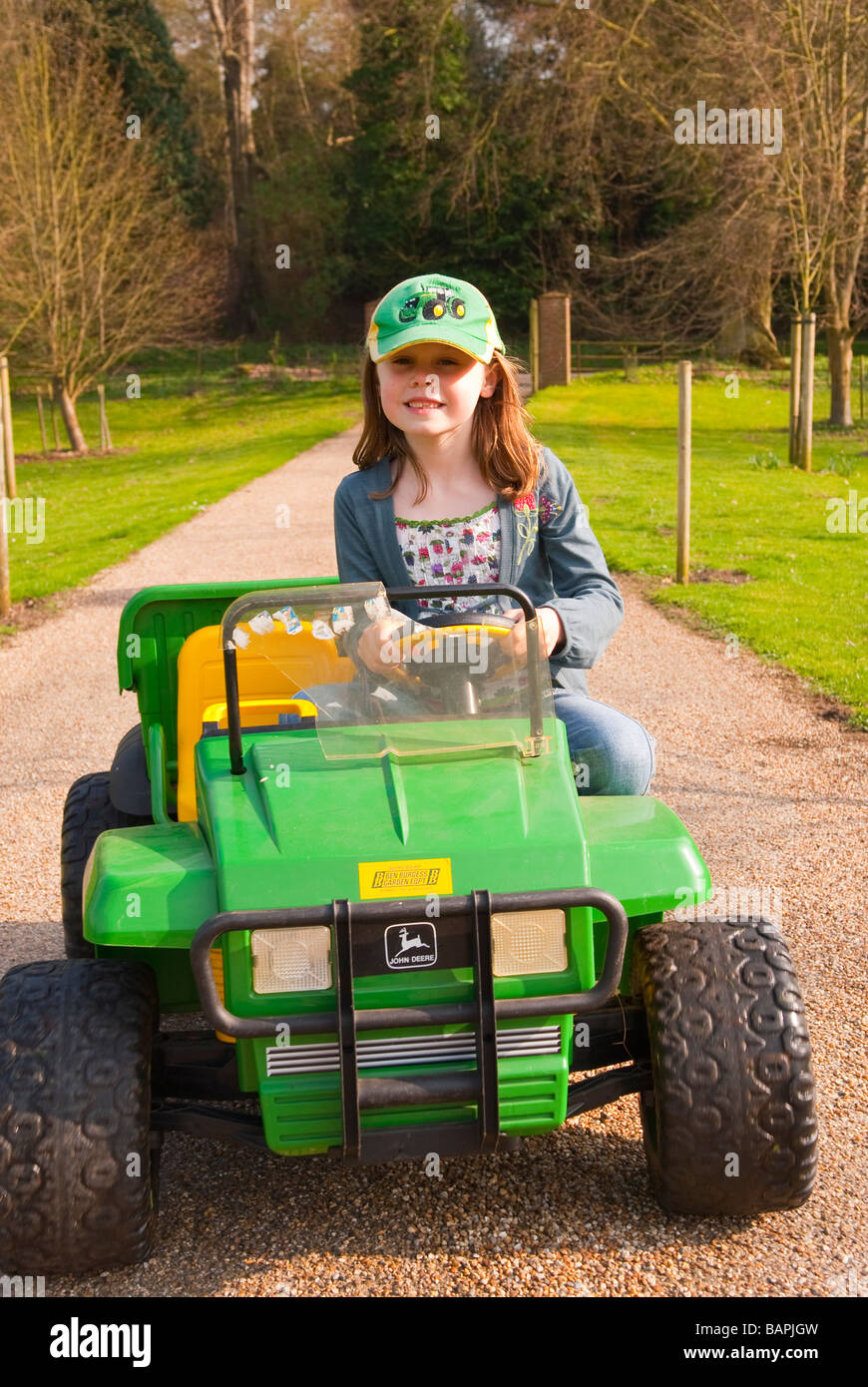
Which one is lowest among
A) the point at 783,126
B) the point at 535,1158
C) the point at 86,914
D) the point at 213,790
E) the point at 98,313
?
the point at 535,1158

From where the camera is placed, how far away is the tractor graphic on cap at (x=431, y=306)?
121 inches

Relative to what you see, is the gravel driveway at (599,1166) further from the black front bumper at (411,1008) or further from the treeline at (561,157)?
the treeline at (561,157)

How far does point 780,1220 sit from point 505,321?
36512mm

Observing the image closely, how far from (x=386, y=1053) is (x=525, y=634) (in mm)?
853

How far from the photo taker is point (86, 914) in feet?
8.62

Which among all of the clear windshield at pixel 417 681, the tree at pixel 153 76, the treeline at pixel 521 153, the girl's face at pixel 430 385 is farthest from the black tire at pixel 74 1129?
the tree at pixel 153 76

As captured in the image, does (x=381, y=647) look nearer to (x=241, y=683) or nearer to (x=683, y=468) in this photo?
(x=241, y=683)

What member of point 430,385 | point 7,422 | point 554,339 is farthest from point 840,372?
point 430,385

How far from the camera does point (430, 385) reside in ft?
10.4

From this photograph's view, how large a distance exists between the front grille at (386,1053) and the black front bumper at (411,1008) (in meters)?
0.03

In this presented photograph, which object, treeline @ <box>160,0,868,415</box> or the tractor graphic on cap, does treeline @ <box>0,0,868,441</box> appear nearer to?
treeline @ <box>160,0,868,415</box>

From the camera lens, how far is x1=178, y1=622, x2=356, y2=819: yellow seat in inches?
124

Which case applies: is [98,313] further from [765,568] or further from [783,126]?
[765,568]
